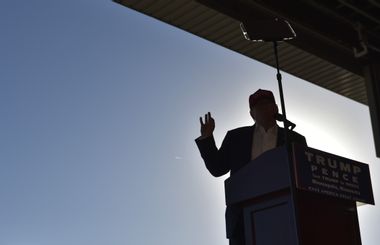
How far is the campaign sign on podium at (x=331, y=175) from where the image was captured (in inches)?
93.7

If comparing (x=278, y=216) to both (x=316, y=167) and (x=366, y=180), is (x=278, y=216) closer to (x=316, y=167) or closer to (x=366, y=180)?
(x=316, y=167)

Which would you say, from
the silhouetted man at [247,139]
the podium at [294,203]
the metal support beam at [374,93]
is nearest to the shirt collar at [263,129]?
the silhouetted man at [247,139]

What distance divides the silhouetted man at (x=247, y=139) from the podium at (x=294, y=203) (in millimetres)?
459

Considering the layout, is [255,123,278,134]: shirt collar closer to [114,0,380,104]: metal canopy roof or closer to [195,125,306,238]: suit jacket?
[195,125,306,238]: suit jacket

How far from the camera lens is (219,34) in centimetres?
839

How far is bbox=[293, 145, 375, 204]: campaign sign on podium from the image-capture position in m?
2.38

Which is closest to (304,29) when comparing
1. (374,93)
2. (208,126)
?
(374,93)

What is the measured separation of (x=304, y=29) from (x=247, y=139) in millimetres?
5656

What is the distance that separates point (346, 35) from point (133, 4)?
364 centimetres

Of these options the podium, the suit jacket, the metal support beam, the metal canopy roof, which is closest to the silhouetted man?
the suit jacket

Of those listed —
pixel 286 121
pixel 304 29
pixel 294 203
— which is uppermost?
pixel 304 29

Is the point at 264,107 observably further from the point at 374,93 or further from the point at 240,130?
the point at 374,93

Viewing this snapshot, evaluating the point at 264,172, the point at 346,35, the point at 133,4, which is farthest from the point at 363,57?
the point at 264,172

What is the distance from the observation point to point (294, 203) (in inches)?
93.1
